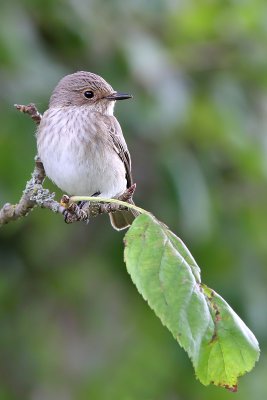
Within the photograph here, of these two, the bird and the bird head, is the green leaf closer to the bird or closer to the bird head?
the bird

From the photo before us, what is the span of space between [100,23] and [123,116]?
57 cm

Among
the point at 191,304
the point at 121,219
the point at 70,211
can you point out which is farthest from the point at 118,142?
the point at 191,304

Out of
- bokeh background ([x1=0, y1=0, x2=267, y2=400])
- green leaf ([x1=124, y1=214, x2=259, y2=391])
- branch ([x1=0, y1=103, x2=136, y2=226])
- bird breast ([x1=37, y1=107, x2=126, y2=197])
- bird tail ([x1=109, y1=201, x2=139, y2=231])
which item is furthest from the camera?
bokeh background ([x1=0, y1=0, x2=267, y2=400])

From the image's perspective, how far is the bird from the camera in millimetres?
3461

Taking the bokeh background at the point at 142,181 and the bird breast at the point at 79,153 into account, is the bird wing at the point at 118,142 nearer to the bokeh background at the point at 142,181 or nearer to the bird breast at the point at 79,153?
the bird breast at the point at 79,153

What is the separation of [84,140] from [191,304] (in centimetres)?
175

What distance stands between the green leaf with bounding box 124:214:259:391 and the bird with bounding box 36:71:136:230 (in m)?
1.43

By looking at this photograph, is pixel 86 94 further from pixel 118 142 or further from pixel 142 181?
pixel 142 181

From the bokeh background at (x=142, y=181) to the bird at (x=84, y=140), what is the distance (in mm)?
809

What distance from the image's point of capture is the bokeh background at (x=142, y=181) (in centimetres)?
480

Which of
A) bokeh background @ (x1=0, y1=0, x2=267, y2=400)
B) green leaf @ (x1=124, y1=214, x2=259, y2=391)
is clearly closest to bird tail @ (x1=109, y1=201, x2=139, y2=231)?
bokeh background @ (x1=0, y1=0, x2=267, y2=400)

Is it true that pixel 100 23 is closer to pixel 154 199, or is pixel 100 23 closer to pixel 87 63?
pixel 87 63

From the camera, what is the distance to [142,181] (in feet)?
18.7

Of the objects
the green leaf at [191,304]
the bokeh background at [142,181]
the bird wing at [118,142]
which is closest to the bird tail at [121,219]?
the bird wing at [118,142]
